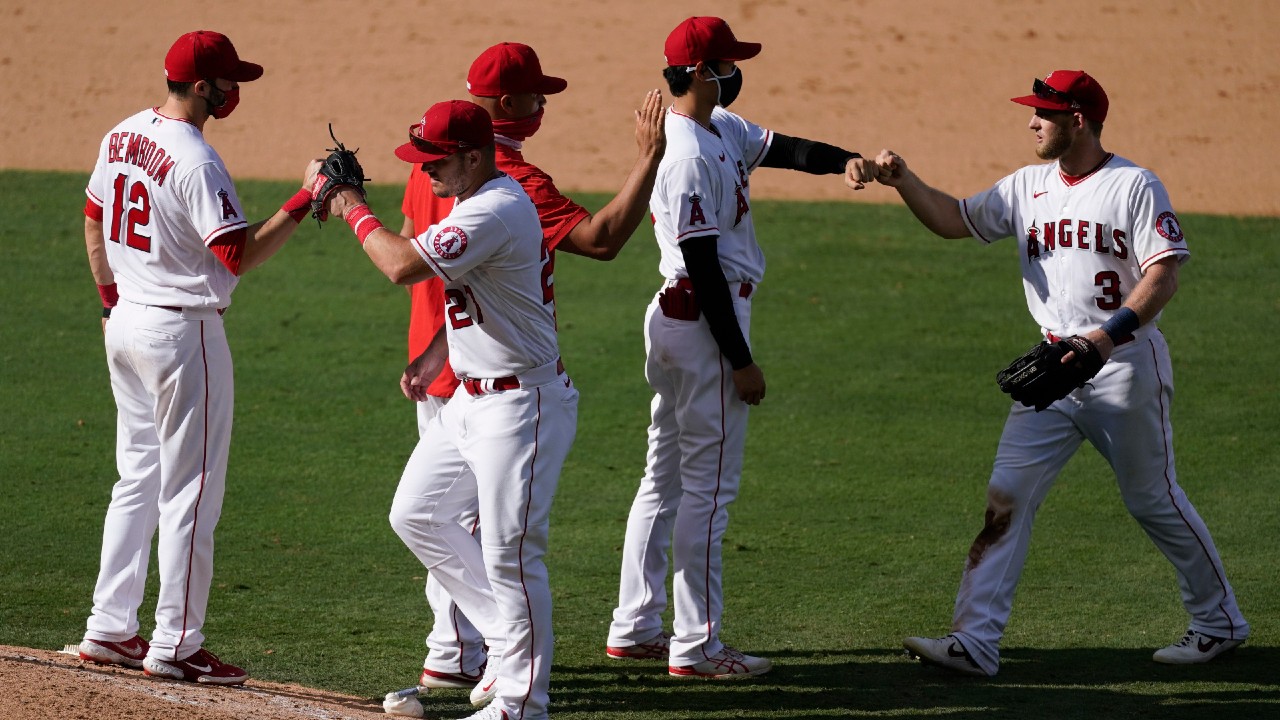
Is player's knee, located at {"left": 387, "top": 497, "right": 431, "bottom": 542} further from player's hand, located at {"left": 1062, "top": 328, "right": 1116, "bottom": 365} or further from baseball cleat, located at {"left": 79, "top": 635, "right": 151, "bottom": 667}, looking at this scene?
player's hand, located at {"left": 1062, "top": 328, "right": 1116, "bottom": 365}

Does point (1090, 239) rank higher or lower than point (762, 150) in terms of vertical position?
lower

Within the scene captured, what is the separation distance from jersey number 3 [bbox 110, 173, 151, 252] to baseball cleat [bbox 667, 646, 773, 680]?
212 cm

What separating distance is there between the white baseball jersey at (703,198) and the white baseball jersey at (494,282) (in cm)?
61

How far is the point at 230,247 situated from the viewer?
4.13 metres

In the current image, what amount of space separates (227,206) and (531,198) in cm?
88

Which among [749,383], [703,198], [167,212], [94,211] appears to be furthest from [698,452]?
[94,211]

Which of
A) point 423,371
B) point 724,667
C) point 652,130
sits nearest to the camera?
point 652,130

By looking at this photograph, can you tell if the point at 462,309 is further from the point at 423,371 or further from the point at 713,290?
the point at 713,290

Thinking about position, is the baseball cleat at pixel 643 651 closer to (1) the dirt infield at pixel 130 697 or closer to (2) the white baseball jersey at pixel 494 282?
(1) the dirt infield at pixel 130 697

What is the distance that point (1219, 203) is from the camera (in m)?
13.1

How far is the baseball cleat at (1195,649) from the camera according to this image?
15.6ft

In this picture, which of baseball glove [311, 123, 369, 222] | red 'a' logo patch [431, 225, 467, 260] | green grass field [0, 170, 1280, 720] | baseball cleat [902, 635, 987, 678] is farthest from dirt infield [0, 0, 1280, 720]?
red 'a' logo patch [431, 225, 467, 260]

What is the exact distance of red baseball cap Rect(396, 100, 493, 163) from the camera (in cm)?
379

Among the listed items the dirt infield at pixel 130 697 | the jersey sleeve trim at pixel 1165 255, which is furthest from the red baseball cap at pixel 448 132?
the jersey sleeve trim at pixel 1165 255
